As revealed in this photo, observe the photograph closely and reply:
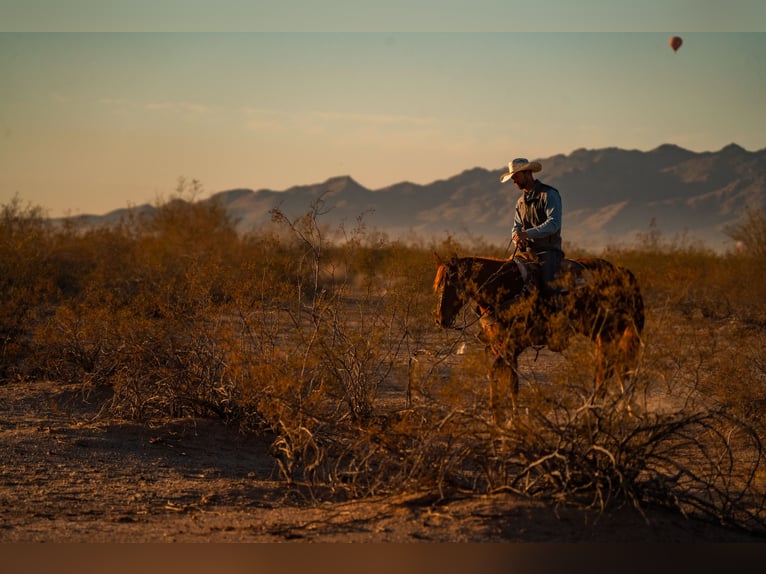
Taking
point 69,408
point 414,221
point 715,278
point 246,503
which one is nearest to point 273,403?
point 246,503

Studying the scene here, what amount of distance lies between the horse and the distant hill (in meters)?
118

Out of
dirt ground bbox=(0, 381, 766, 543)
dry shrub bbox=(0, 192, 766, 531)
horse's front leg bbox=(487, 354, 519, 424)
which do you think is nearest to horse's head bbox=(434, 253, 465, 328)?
dry shrub bbox=(0, 192, 766, 531)

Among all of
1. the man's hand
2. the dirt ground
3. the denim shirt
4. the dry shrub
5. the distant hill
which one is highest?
the distant hill

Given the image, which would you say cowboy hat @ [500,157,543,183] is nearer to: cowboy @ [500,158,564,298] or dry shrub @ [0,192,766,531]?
cowboy @ [500,158,564,298]

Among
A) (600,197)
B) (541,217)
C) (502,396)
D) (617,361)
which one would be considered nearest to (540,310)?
(541,217)

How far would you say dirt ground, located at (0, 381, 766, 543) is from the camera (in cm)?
590

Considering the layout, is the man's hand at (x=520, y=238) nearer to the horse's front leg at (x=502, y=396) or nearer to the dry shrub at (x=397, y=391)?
the dry shrub at (x=397, y=391)

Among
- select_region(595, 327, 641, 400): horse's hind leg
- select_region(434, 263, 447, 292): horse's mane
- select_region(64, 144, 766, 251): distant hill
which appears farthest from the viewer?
select_region(64, 144, 766, 251): distant hill

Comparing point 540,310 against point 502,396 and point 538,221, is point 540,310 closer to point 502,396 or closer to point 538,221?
point 538,221

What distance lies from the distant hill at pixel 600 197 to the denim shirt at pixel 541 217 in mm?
117401

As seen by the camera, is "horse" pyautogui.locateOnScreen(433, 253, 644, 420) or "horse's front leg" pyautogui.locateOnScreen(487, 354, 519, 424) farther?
"horse" pyautogui.locateOnScreen(433, 253, 644, 420)

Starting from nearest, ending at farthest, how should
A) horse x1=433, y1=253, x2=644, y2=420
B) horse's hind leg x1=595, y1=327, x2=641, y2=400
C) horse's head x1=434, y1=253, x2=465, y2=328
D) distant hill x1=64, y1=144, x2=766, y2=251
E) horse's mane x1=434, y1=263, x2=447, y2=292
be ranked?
horse's hind leg x1=595, y1=327, x2=641, y2=400, horse x1=433, y1=253, x2=644, y2=420, horse's head x1=434, y1=253, x2=465, y2=328, horse's mane x1=434, y1=263, x2=447, y2=292, distant hill x1=64, y1=144, x2=766, y2=251

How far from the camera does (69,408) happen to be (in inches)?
402

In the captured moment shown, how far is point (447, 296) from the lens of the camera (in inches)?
346
